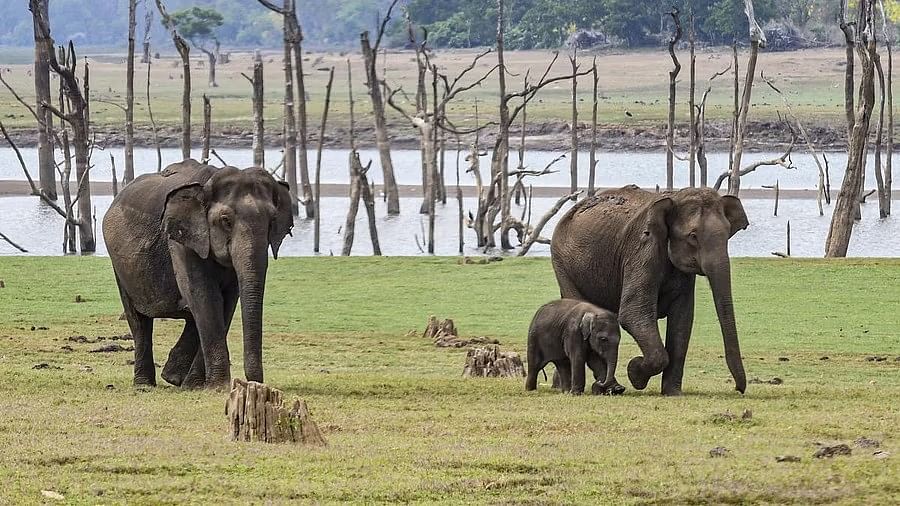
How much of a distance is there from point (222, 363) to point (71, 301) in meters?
12.0

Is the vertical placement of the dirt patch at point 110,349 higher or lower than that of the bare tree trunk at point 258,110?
lower

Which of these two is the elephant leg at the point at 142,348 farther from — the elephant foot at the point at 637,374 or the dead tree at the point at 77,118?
the dead tree at the point at 77,118

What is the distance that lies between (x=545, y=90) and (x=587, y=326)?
80.5 metres

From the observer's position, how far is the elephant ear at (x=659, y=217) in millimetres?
15016

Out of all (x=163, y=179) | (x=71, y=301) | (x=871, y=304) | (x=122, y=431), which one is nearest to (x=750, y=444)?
(x=122, y=431)

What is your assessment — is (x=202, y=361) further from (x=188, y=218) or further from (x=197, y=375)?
(x=188, y=218)

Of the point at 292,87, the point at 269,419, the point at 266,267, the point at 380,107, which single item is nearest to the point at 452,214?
the point at 380,107

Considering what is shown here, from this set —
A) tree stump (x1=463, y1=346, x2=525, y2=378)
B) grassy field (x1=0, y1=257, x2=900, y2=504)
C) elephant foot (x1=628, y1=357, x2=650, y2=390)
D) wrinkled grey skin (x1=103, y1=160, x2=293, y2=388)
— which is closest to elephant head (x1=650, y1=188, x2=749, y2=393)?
grassy field (x1=0, y1=257, x2=900, y2=504)

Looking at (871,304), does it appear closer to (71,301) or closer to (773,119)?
(71,301)

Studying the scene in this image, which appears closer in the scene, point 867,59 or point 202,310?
point 202,310

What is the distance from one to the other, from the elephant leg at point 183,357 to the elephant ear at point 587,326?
351 centimetres

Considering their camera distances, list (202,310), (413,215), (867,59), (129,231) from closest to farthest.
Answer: (202,310) < (129,231) < (867,59) < (413,215)

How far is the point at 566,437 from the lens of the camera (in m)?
11.9

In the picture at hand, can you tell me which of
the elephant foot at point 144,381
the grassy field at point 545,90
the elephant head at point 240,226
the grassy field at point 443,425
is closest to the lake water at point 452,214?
the grassy field at point 545,90
